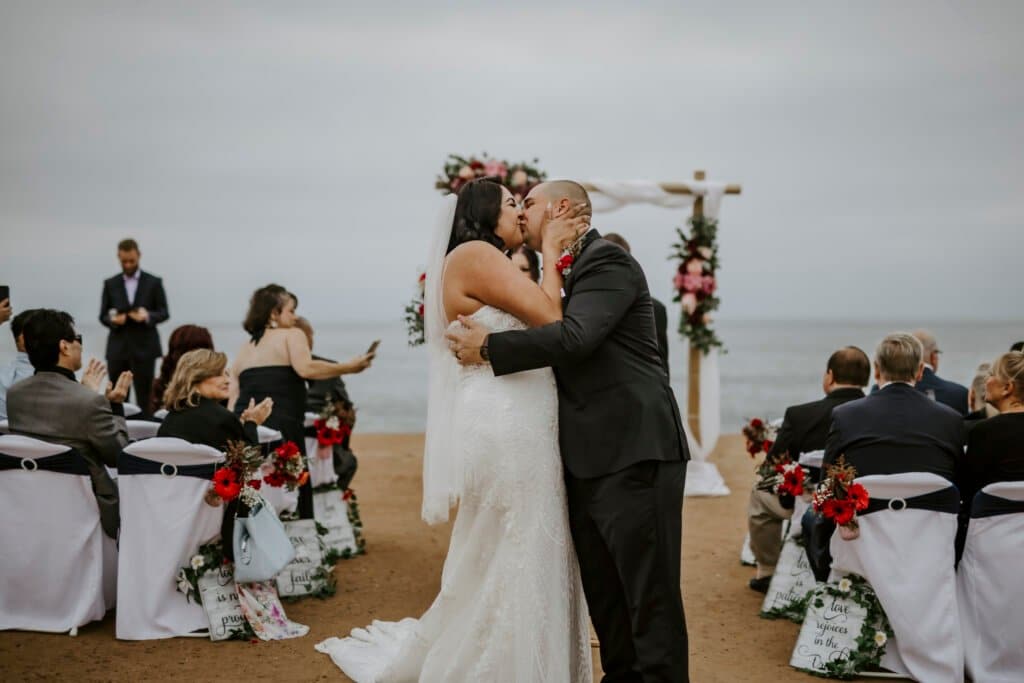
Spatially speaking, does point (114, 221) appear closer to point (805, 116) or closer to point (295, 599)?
point (295, 599)

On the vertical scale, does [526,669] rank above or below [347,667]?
above

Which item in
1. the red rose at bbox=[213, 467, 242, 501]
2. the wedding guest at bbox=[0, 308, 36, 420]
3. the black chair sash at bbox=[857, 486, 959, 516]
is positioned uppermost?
the wedding guest at bbox=[0, 308, 36, 420]

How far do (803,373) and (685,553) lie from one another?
2534 centimetres

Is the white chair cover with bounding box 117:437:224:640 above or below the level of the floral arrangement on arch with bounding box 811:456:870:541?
below

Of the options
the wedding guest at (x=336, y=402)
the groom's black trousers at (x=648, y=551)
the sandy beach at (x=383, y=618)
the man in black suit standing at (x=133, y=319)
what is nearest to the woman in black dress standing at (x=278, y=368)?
the wedding guest at (x=336, y=402)

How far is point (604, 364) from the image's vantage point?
3.28 meters

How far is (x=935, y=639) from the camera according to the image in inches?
155

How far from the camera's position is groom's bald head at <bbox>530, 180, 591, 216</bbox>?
3.46 meters

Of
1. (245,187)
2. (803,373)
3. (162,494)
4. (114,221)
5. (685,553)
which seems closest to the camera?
(162,494)

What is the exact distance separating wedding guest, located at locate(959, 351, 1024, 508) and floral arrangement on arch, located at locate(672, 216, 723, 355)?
485 cm

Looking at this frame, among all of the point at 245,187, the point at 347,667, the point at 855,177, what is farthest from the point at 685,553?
the point at 855,177

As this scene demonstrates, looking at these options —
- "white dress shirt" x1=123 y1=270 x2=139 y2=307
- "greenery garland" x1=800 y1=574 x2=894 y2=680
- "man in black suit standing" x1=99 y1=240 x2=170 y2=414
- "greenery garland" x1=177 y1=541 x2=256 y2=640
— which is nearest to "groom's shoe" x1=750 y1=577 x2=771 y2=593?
"greenery garland" x1=800 y1=574 x2=894 y2=680

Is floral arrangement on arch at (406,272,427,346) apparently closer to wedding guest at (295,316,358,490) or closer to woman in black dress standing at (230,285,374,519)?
wedding guest at (295,316,358,490)

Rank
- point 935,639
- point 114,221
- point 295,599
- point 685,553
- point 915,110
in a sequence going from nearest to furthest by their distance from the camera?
1. point 935,639
2. point 295,599
3. point 685,553
4. point 114,221
5. point 915,110
